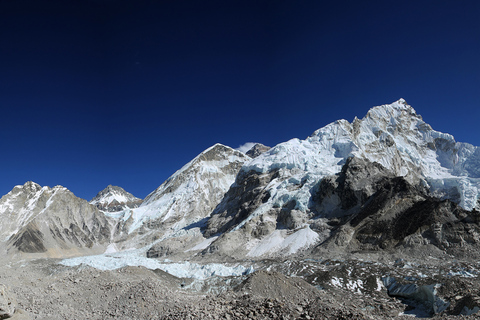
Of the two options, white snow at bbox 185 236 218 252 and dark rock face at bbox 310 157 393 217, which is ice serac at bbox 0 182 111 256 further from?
dark rock face at bbox 310 157 393 217

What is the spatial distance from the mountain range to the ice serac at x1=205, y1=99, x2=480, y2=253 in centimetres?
32

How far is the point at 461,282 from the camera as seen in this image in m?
22.2

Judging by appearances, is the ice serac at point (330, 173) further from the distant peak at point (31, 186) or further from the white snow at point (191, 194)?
the distant peak at point (31, 186)

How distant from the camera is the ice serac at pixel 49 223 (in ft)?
281

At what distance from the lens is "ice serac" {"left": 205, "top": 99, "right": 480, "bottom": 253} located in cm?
6050

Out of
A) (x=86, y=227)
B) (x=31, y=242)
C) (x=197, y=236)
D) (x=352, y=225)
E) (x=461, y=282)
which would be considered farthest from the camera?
(x=86, y=227)

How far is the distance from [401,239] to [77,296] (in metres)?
38.7

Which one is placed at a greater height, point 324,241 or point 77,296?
point 324,241

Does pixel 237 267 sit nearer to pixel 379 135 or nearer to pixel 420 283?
pixel 420 283

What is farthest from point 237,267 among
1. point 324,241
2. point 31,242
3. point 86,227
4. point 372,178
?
point 86,227

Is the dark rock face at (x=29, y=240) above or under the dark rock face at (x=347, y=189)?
under

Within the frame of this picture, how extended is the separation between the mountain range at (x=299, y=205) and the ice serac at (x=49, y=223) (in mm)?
354

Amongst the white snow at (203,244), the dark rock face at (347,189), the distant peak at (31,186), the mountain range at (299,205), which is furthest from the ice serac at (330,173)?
the distant peak at (31,186)

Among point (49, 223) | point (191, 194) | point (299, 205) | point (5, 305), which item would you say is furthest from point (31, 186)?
point (5, 305)
